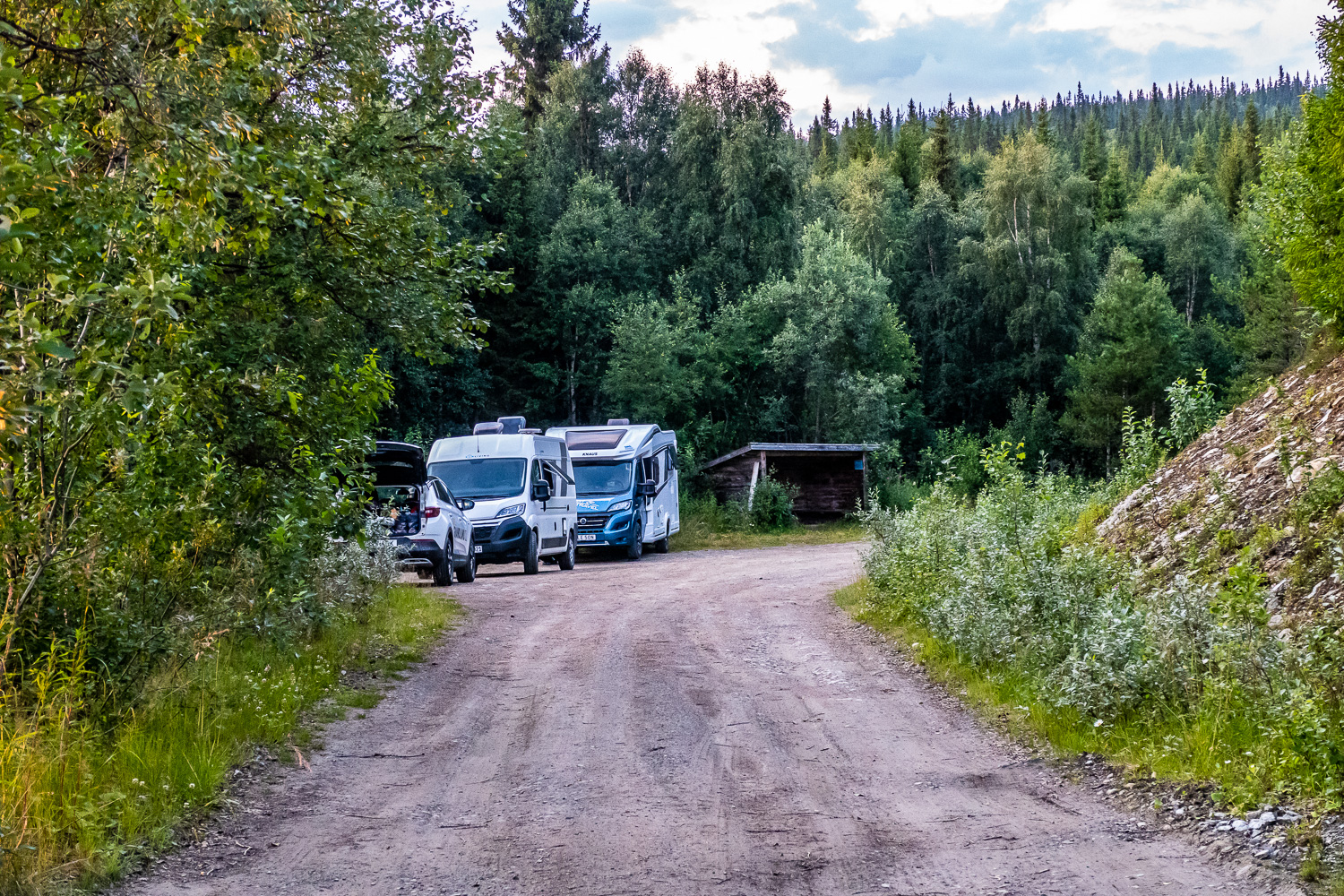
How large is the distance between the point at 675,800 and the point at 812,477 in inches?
1295

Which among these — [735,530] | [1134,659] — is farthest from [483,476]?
[735,530]

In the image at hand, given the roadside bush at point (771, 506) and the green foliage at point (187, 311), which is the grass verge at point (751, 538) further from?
the green foliage at point (187, 311)

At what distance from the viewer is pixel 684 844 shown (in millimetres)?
4961

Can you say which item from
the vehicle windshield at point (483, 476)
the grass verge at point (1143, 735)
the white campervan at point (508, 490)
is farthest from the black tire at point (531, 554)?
the grass verge at point (1143, 735)

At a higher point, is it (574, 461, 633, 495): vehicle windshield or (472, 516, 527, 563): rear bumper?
(574, 461, 633, 495): vehicle windshield

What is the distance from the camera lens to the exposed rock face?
751 centimetres

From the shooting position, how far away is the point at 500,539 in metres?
19.5

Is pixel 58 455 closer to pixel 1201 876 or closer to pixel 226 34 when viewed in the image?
pixel 226 34

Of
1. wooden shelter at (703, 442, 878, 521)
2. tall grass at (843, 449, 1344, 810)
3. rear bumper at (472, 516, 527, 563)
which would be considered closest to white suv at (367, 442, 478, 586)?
rear bumper at (472, 516, 527, 563)

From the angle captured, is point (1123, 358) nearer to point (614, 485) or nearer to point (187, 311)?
point (614, 485)

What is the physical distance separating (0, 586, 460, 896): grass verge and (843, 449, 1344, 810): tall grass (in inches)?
191

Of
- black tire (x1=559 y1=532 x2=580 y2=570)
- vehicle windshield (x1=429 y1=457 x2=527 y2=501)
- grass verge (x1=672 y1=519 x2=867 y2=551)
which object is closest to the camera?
vehicle windshield (x1=429 y1=457 x2=527 y2=501)

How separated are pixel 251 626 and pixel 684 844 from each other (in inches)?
182

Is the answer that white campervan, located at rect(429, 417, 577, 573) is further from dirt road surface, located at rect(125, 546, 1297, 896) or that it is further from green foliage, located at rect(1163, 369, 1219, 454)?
green foliage, located at rect(1163, 369, 1219, 454)
